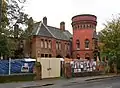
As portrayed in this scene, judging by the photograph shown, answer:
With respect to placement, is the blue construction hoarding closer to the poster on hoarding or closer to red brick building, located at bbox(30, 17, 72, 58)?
the poster on hoarding

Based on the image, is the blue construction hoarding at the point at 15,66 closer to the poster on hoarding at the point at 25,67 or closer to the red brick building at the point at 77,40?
the poster on hoarding at the point at 25,67

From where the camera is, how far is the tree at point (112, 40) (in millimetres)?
47875

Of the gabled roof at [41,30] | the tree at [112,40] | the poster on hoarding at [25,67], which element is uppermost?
the gabled roof at [41,30]

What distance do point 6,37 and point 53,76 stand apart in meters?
7.86

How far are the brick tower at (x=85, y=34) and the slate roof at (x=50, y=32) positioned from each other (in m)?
3.79

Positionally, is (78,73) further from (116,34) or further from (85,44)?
(85,44)

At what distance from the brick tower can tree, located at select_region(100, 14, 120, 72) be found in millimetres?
19426

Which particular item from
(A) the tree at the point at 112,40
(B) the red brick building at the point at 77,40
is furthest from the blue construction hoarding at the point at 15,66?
(B) the red brick building at the point at 77,40

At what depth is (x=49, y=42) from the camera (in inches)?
2549

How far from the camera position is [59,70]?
37.6 metres

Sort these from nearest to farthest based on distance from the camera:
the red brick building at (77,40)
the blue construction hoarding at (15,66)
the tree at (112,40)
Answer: the blue construction hoarding at (15,66) < the tree at (112,40) < the red brick building at (77,40)

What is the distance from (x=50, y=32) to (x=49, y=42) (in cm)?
244

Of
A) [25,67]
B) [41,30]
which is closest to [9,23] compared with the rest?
[25,67]

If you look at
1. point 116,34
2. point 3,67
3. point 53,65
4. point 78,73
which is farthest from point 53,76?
point 116,34
